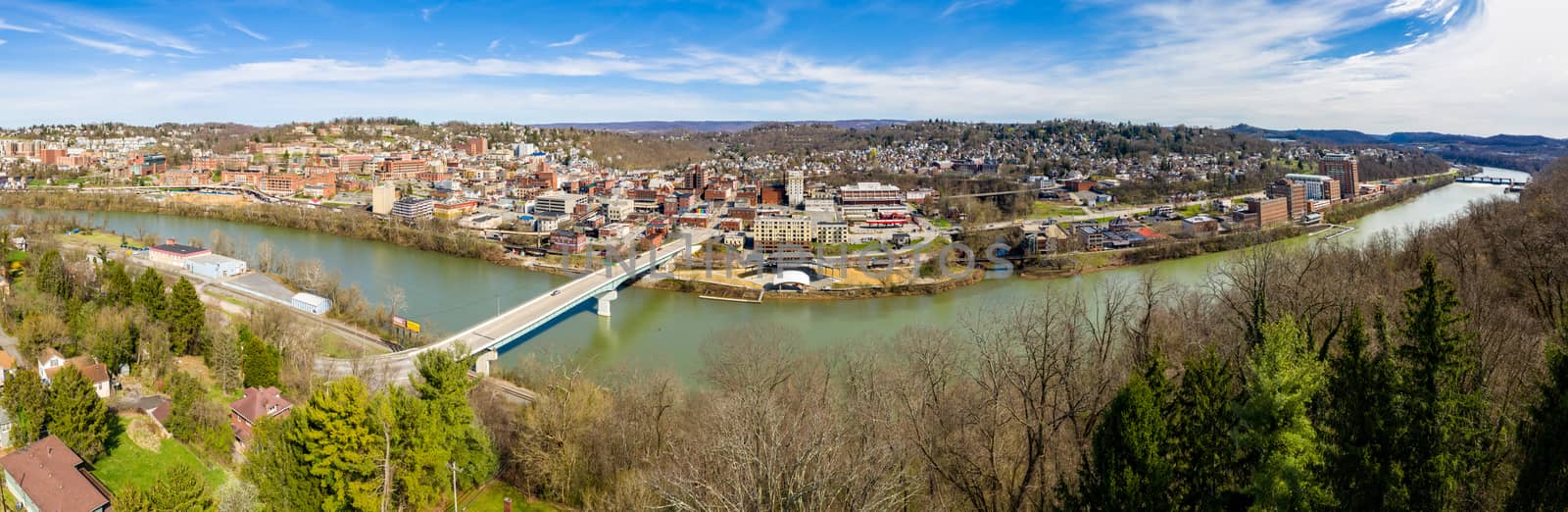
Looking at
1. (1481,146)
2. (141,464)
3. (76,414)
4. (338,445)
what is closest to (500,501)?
→ (338,445)

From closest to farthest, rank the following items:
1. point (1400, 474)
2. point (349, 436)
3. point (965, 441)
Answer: point (1400, 474) < point (349, 436) < point (965, 441)

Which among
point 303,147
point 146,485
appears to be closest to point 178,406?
point 146,485

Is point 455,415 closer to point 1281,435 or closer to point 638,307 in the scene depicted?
point 1281,435

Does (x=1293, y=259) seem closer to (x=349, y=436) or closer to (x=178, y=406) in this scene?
(x=349, y=436)

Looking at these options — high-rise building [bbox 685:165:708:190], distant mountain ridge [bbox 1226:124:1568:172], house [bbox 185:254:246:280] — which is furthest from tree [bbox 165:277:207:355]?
distant mountain ridge [bbox 1226:124:1568:172]

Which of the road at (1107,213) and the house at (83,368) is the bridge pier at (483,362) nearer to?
the house at (83,368)
